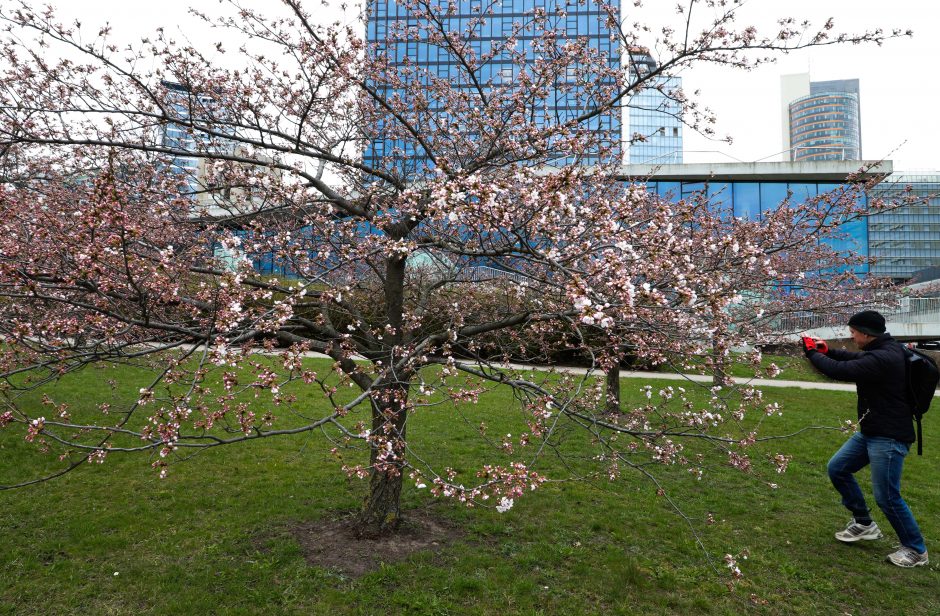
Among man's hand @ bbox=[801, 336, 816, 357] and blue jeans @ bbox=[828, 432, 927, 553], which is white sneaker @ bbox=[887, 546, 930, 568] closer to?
blue jeans @ bbox=[828, 432, 927, 553]

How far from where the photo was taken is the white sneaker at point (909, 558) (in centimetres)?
457

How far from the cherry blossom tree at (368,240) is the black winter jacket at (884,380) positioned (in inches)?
31.3

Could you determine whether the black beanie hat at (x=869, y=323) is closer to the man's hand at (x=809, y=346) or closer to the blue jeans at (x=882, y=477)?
the man's hand at (x=809, y=346)

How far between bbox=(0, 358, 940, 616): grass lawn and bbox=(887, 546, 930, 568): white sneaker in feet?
0.23

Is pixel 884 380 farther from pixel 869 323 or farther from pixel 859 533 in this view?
pixel 859 533

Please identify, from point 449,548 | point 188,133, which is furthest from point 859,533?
point 188,133

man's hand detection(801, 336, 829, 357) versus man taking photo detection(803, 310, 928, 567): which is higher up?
man's hand detection(801, 336, 829, 357)

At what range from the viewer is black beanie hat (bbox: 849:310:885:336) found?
455 centimetres

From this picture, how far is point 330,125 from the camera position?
5758mm

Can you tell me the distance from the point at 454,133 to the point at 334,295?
2515 mm

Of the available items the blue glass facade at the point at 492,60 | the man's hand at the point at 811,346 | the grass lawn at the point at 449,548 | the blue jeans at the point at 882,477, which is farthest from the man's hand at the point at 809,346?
the blue glass facade at the point at 492,60

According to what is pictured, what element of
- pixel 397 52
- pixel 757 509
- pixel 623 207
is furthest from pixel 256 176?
pixel 757 509

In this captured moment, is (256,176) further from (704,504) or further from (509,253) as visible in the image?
(704,504)

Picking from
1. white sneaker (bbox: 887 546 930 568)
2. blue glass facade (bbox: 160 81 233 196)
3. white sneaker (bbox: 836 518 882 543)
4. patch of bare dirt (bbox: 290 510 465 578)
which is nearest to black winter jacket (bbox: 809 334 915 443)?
white sneaker (bbox: 887 546 930 568)
